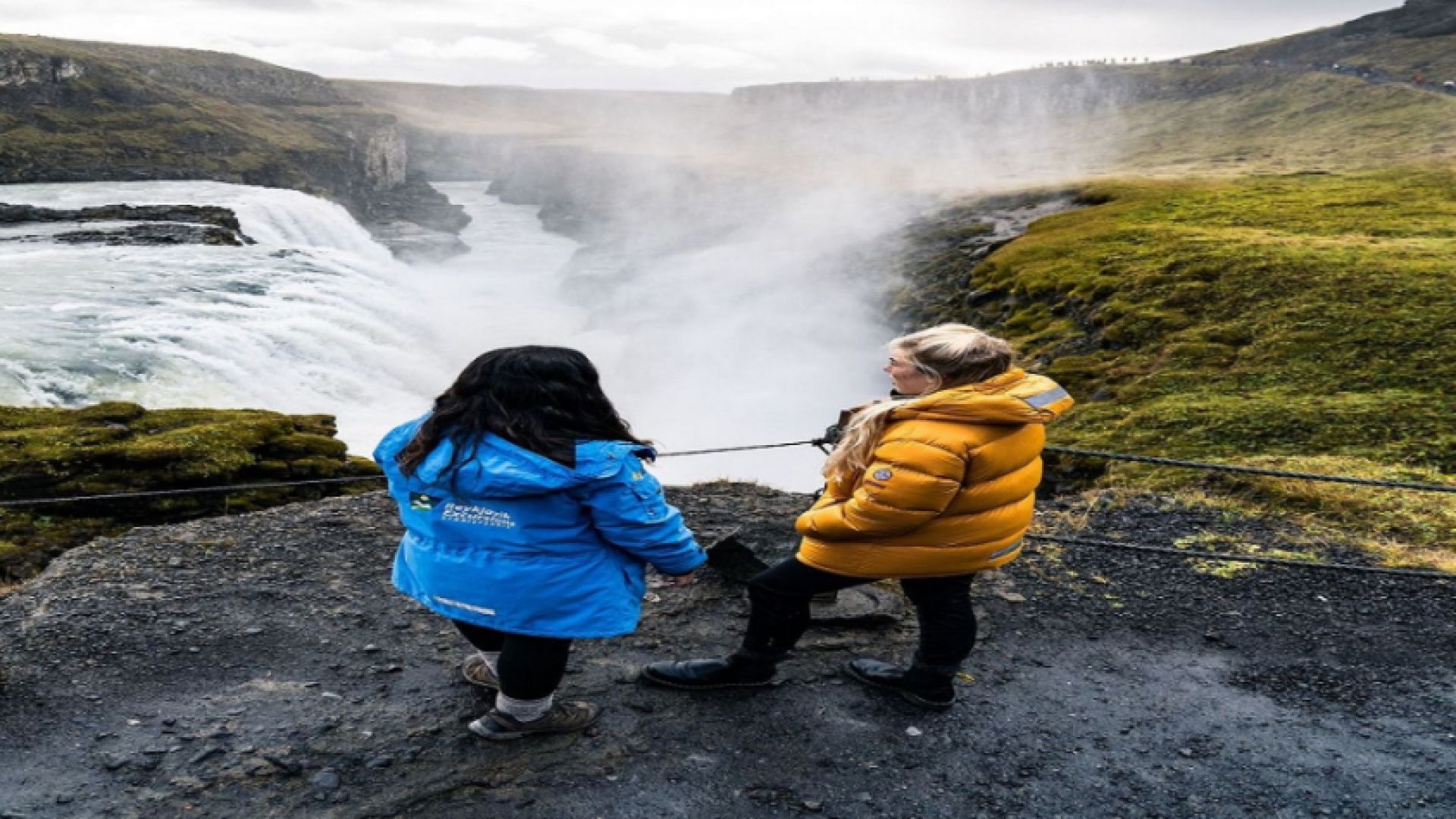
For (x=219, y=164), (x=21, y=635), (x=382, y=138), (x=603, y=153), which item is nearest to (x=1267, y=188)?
(x=21, y=635)

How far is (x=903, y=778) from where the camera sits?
4762 millimetres

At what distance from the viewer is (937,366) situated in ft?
14.7

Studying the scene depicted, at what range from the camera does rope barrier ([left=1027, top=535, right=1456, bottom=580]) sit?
718cm

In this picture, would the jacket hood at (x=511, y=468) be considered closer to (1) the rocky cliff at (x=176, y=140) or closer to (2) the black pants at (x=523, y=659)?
(2) the black pants at (x=523, y=659)

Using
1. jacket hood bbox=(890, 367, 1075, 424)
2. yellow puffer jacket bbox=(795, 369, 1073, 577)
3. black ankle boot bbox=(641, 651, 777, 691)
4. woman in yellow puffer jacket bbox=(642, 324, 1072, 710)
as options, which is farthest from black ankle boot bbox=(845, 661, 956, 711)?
jacket hood bbox=(890, 367, 1075, 424)

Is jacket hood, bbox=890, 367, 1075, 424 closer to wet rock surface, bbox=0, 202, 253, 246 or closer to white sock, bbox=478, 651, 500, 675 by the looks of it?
white sock, bbox=478, 651, 500, 675

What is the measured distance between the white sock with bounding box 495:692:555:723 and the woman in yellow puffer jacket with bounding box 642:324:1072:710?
1.26 m

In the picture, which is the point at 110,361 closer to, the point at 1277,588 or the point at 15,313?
the point at 15,313

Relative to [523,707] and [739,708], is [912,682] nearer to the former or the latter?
[739,708]

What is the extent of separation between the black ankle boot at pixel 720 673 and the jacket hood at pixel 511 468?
1.82m

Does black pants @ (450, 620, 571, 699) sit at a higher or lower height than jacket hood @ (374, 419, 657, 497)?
lower

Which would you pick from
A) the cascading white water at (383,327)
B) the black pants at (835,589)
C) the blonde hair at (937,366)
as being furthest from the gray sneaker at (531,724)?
the cascading white water at (383,327)

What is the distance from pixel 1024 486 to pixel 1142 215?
125ft

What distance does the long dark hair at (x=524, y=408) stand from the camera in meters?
3.96
